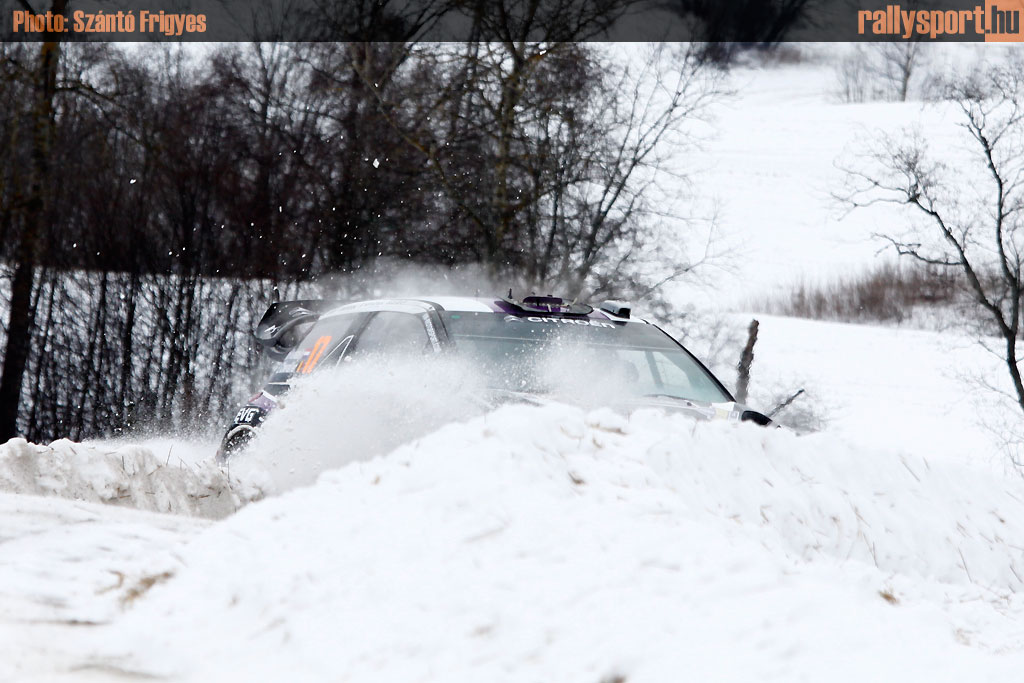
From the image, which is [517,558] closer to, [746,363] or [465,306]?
[465,306]

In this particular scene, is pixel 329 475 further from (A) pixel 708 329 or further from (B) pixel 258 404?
(A) pixel 708 329

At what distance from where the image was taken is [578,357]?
5.88m

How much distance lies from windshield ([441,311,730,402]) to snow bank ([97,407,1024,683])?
118 cm

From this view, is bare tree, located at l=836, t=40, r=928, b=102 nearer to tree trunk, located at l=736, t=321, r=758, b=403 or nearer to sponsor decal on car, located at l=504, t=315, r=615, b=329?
tree trunk, located at l=736, t=321, r=758, b=403

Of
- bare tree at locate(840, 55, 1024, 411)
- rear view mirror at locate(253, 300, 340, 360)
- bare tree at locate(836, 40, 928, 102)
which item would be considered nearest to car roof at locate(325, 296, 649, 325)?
rear view mirror at locate(253, 300, 340, 360)

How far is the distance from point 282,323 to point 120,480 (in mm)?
2868

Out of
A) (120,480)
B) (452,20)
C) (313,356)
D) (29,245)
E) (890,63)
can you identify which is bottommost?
(120,480)

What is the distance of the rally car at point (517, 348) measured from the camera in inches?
221

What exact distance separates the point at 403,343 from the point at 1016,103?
21.2 meters

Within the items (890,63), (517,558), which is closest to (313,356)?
(517,558)

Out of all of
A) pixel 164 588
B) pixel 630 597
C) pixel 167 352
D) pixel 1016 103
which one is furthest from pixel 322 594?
pixel 1016 103

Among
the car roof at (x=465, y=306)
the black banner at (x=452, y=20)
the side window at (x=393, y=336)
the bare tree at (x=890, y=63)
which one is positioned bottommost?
the side window at (x=393, y=336)

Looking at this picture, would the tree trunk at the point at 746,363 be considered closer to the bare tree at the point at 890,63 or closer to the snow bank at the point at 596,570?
the bare tree at the point at 890,63

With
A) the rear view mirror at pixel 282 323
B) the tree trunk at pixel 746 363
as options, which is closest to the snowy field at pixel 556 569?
the rear view mirror at pixel 282 323
